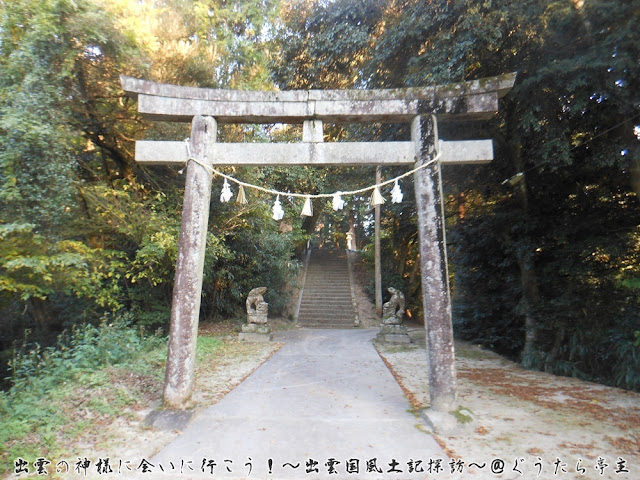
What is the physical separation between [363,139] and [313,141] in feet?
13.3

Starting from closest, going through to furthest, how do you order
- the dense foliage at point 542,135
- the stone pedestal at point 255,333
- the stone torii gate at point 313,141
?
the stone torii gate at point 313,141 < the dense foliage at point 542,135 < the stone pedestal at point 255,333

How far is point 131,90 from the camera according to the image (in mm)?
4406

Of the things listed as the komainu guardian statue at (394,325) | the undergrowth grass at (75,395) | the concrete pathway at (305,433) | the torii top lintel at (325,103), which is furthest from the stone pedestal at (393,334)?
the torii top lintel at (325,103)

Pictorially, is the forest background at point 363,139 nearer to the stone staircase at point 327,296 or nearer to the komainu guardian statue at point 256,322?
the komainu guardian statue at point 256,322

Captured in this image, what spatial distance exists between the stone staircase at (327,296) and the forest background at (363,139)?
525 cm

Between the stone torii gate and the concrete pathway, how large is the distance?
96 cm

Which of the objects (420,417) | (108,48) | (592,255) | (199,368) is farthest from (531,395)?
(108,48)

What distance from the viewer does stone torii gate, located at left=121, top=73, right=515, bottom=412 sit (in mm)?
4387

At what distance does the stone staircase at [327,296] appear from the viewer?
14320 mm

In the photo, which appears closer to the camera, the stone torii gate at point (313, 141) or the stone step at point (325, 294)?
the stone torii gate at point (313, 141)

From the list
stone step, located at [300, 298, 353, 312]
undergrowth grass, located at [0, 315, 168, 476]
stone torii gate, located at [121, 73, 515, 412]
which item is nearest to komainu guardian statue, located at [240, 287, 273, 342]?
undergrowth grass, located at [0, 315, 168, 476]

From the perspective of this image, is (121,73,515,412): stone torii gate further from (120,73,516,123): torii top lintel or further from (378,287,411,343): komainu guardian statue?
(378,287,411,343): komainu guardian statue

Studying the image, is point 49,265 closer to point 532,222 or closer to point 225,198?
point 225,198

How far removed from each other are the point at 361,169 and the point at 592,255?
261 inches
